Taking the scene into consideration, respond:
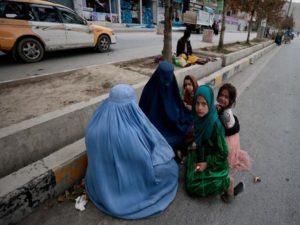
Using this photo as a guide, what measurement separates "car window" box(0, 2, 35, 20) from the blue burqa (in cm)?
566

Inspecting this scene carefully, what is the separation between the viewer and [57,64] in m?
6.76

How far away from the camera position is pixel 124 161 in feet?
6.59

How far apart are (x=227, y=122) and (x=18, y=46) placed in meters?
6.46

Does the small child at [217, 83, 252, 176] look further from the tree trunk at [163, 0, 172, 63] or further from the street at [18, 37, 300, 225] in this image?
the tree trunk at [163, 0, 172, 63]

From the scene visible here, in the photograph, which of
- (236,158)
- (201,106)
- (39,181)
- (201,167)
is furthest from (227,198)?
(39,181)

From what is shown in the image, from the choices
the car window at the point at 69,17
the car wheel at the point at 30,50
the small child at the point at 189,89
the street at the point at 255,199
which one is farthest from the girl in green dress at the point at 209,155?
the car window at the point at 69,17

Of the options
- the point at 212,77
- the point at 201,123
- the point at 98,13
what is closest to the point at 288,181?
the point at 201,123

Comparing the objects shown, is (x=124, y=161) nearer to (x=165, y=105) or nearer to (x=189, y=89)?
(x=165, y=105)

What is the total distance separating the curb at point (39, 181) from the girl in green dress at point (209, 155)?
1.25 meters

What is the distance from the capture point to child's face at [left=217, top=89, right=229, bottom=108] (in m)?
2.57

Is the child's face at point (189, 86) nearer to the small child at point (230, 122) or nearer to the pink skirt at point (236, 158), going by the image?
the small child at point (230, 122)

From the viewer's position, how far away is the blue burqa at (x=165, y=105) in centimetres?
273

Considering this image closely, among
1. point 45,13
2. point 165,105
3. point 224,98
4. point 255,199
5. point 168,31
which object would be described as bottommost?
point 255,199

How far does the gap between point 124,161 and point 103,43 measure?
7.55 meters
